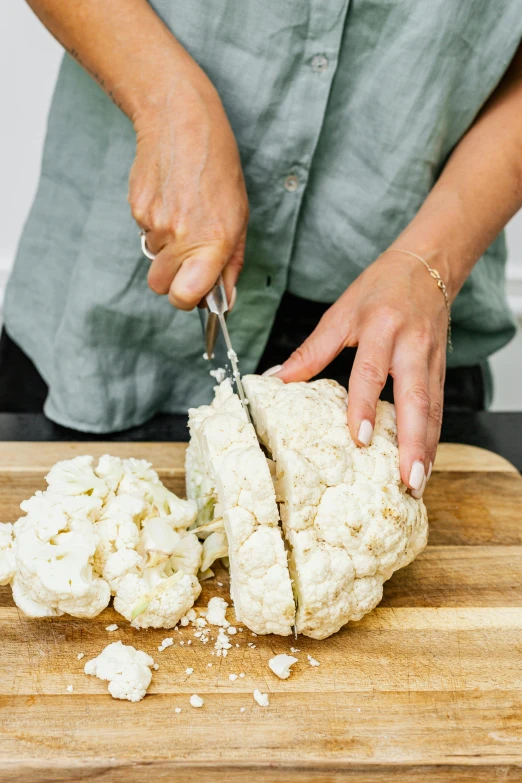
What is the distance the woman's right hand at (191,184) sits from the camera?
1.37 metres

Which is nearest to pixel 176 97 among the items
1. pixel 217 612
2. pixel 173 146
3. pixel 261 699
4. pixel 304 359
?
pixel 173 146

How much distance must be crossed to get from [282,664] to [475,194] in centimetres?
97

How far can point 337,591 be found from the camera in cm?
121

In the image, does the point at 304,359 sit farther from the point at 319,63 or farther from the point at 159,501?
the point at 319,63

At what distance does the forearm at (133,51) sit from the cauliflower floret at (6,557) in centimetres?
81

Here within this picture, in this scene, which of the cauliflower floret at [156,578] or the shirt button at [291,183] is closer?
the cauliflower floret at [156,578]

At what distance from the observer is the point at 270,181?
159cm

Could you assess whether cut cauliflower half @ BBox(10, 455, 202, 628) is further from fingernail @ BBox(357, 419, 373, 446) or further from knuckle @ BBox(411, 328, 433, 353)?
knuckle @ BBox(411, 328, 433, 353)

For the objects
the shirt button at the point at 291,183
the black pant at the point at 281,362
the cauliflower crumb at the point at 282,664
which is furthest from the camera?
the black pant at the point at 281,362

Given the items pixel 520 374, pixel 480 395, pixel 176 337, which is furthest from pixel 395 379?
pixel 520 374

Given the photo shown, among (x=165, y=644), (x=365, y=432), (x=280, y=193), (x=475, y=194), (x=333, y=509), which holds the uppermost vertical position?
(x=475, y=194)

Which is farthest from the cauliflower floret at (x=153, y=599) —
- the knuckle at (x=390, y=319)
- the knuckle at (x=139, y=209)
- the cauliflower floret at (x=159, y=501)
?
the knuckle at (x=139, y=209)

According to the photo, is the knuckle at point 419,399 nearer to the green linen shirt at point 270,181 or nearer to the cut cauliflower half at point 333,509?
the cut cauliflower half at point 333,509

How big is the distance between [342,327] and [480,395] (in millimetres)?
779
